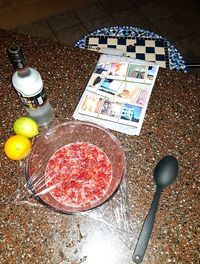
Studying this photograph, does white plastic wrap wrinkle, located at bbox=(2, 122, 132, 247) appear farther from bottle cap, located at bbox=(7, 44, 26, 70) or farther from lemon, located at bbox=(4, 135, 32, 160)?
bottle cap, located at bbox=(7, 44, 26, 70)

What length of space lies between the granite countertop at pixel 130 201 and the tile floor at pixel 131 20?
5.78ft

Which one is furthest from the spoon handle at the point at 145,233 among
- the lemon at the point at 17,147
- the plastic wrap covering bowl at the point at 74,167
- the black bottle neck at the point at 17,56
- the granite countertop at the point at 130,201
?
the black bottle neck at the point at 17,56

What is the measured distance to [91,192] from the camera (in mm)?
974

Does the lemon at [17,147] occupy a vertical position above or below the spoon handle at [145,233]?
above

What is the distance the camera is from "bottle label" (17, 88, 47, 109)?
39.9 inches

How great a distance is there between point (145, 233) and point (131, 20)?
8.40 ft

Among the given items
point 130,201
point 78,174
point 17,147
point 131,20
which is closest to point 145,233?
point 130,201

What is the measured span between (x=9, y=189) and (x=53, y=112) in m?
0.36

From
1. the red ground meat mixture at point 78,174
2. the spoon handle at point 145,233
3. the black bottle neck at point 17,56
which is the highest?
the black bottle neck at point 17,56

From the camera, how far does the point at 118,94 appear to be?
4.07ft

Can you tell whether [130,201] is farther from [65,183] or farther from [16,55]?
[16,55]

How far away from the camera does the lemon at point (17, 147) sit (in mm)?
1039

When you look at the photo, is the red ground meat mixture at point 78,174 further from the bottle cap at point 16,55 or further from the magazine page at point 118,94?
the bottle cap at point 16,55

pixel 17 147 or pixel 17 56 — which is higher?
pixel 17 56
